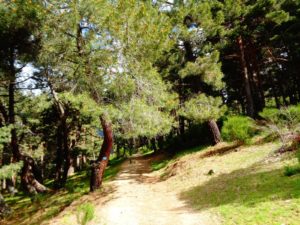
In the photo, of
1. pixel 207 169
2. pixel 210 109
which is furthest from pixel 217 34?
pixel 207 169

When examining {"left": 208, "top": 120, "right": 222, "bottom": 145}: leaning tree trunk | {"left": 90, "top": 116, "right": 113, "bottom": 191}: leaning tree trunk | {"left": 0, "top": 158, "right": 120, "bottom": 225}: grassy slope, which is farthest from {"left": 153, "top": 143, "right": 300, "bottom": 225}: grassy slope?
{"left": 0, "top": 158, "right": 120, "bottom": 225}: grassy slope

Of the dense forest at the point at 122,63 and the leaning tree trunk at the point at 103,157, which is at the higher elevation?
the dense forest at the point at 122,63

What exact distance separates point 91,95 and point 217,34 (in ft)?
28.2

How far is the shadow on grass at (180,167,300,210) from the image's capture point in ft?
23.7

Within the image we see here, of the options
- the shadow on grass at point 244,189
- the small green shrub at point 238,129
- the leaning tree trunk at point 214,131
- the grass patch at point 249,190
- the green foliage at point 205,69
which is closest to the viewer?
the grass patch at point 249,190

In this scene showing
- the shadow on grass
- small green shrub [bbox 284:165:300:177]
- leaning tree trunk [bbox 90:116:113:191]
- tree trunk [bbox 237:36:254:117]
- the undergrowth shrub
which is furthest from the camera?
tree trunk [bbox 237:36:254:117]

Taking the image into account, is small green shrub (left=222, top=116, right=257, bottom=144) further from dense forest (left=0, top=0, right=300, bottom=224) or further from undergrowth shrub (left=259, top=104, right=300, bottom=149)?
undergrowth shrub (left=259, top=104, right=300, bottom=149)

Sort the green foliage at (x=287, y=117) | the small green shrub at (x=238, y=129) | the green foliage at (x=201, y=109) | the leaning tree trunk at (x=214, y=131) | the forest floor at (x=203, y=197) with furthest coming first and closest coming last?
the leaning tree trunk at (x=214, y=131) < the green foliage at (x=201, y=109) < the small green shrub at (x=238, y=129) < the green foliage at (x=287, y=117) < the forest floor at (x=203, y=197)

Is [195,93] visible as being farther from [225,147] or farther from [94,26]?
[94,26]

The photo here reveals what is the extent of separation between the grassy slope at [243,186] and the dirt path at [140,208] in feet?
1.48

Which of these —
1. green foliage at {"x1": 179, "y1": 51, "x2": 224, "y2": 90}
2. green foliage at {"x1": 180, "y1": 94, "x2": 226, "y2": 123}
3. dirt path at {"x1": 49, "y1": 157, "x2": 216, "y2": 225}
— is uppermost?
green foliage at {"x1": 179, "y1": 51, "x2": 224, "y2": 90}

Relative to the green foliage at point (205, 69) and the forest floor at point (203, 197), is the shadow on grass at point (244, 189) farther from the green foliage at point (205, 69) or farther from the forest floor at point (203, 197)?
the green foliage at point (205, 69)

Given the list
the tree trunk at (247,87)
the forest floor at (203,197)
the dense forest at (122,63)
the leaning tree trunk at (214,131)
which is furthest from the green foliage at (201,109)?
the tree trunk at (247,87)

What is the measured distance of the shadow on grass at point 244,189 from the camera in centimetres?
722
